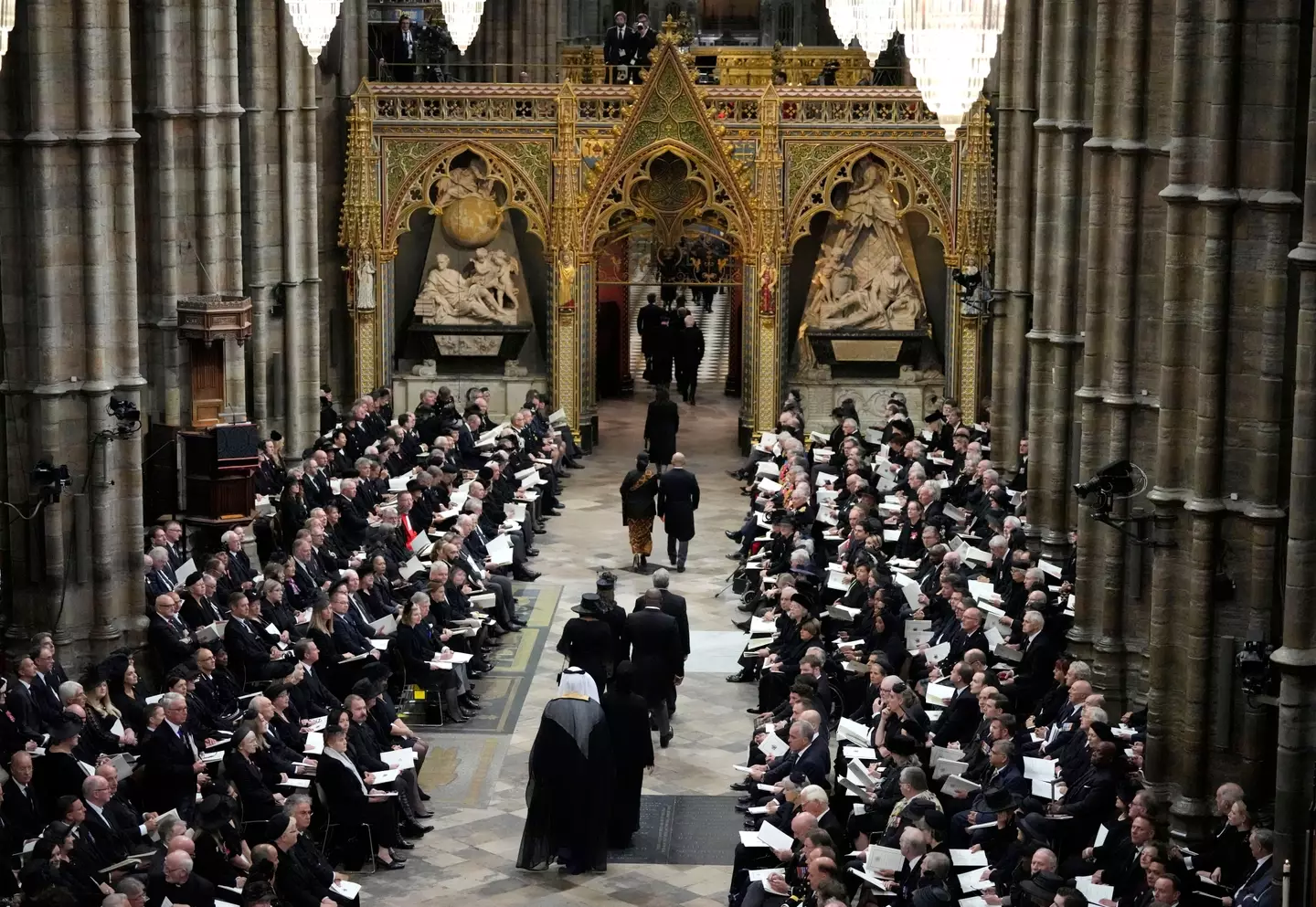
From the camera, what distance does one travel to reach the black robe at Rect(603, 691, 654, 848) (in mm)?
19703

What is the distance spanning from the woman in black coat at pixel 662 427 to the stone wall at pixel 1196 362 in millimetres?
8537

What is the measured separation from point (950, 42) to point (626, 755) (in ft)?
21.7

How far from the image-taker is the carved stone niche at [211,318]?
26.8m

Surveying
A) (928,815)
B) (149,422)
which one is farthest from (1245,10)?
(149,422)

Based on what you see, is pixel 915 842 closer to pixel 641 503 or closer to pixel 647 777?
pixel 647 777

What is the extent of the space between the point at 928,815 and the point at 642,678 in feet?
19.7

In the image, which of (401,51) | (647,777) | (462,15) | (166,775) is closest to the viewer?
(166,775)

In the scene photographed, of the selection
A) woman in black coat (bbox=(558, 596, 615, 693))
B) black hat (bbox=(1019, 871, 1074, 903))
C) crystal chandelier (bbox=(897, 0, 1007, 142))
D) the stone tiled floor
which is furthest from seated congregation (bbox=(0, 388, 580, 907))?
crystal chandelier (bbox=(897, 0, 1007, 142))

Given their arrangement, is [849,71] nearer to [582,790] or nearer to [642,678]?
[642,678]

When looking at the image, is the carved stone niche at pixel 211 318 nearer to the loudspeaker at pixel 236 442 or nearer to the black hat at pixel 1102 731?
the loudspeaker at pixel 236 442

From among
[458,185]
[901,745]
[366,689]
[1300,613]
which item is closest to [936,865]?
[901,745]

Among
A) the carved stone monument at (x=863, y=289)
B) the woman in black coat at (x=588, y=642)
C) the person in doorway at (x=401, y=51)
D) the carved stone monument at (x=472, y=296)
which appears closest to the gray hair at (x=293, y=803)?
the woman in black coat at (x=588, y=642)

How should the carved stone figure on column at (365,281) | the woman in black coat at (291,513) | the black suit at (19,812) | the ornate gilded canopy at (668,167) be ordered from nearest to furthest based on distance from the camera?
the black suit at (19,812) < the woman in black coat at (291,513) < the ornate gilded canopy at (668,167) < the carved stone figure on column at (365,281)

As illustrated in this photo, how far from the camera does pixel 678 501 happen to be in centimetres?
2883
